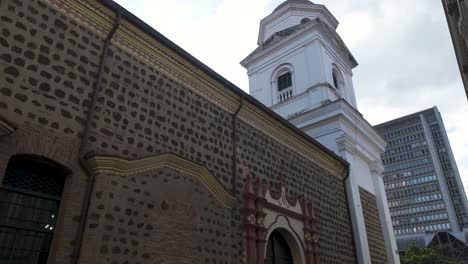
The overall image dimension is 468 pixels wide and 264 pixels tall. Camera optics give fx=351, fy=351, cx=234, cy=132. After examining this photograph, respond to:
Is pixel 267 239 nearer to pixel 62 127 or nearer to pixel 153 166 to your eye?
pixel 153 166

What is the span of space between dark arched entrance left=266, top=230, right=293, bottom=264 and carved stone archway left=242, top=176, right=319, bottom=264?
5.8 inches

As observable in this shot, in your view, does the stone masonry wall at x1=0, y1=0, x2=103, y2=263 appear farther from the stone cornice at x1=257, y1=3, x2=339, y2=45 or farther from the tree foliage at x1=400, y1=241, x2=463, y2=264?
the tree foliage at x1=400, y1=241, x2=463, y2=264

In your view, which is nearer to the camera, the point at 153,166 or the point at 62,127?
the point at 62,127

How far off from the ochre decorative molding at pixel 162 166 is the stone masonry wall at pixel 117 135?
0.11 metres

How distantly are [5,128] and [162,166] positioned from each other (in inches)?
97.1

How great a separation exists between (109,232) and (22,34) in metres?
3.08

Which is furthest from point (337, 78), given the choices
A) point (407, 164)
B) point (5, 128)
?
point (407, 164)

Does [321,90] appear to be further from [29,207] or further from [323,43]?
[29,207]

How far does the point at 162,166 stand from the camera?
6.10 m

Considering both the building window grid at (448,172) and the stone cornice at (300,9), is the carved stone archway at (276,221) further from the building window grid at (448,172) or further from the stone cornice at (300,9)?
the building window grid at (448,172)

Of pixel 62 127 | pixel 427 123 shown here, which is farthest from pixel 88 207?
pixel 427 123

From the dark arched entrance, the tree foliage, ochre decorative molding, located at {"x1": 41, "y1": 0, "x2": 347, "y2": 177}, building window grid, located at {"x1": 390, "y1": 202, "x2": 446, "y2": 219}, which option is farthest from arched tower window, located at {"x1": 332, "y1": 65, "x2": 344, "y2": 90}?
building window grid, located at {"x1": 390, "y1": 202, "x2": 446, "y2": 219}

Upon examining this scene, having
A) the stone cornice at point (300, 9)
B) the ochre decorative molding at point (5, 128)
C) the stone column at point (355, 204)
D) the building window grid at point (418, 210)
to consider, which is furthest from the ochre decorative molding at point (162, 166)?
the building window grid at point (418, 210)

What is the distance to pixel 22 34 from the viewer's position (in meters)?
4.97
